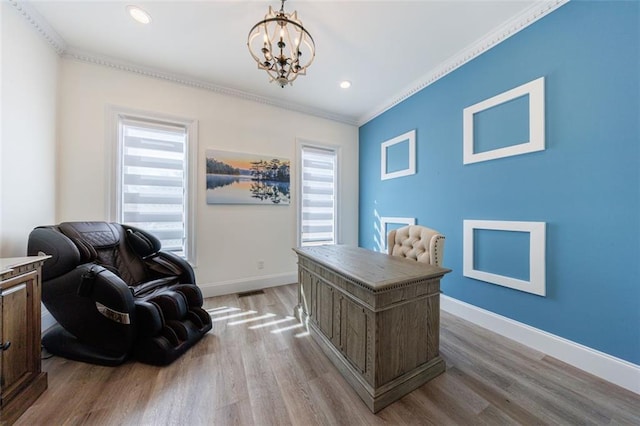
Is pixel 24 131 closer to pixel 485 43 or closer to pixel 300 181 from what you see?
pixel 300 181

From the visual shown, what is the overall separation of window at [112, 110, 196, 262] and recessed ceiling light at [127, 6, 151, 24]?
102cm

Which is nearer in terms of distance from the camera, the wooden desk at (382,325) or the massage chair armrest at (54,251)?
the wooden desk at (382,325)

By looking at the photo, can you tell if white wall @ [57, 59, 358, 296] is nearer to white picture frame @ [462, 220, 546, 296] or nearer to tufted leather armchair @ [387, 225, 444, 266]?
tufted leather armchair @ [387, 225, 444, 266]

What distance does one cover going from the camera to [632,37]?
57.4 inches

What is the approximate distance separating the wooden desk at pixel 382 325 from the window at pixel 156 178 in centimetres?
220

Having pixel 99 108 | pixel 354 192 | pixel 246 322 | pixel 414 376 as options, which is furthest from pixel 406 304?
pixel 99 108

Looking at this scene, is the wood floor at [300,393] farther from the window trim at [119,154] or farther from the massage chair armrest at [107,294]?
the window trim at [119,154]

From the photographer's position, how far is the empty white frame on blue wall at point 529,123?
1854mm

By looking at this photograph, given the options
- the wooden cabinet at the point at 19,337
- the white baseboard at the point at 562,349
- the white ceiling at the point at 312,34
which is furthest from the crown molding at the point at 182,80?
the white baseboard at the point at 562,349

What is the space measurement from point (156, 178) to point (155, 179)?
0.06ft

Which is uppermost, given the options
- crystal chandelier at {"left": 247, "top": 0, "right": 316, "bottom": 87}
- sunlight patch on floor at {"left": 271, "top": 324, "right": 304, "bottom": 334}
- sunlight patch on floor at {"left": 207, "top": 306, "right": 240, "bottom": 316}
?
crystal chandelier at {"left": 247, "top": 0, "right": 316, "bottom": 87}

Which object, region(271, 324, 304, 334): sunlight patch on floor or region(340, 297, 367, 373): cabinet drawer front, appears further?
region(271, 324, 304, 334): sunlight patch on floor

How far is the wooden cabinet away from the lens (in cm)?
116

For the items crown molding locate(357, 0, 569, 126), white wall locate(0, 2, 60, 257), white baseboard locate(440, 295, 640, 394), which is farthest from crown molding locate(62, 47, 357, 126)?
white baseboard locate(440, 295, 640, 394)
